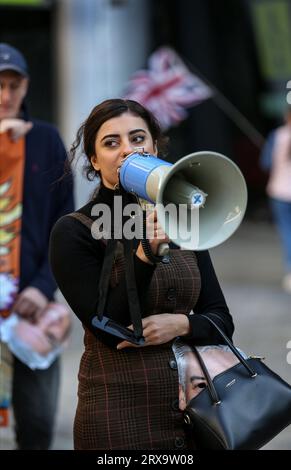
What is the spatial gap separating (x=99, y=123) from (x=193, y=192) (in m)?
0.41

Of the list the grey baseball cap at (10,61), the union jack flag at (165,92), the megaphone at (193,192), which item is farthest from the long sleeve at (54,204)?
the union jack flag at (165,92)

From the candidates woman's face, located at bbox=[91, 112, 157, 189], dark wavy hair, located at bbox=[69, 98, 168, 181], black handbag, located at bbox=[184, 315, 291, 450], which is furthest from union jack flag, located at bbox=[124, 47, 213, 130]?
black handbag, located at bbox=[184, 315, 291, 450]

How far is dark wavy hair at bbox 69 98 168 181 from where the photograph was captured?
265 cm

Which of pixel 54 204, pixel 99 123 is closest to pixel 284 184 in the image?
pixel 54 204

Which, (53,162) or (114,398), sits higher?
(53,162)

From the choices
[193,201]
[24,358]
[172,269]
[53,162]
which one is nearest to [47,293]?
[24,358]

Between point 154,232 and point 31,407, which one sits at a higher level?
point 154,232

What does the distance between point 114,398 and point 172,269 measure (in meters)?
0.39

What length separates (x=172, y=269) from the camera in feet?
8.80

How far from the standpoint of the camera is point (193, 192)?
2.39 meters

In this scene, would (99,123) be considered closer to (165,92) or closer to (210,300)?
(210,300)

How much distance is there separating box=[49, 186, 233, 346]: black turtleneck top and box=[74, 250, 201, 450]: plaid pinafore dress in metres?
0.06

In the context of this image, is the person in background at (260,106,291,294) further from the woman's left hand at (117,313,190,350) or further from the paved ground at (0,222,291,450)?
the woman's left hand at (117,313,190,350)

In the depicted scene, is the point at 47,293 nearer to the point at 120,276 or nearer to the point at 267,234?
the point at 120,276
